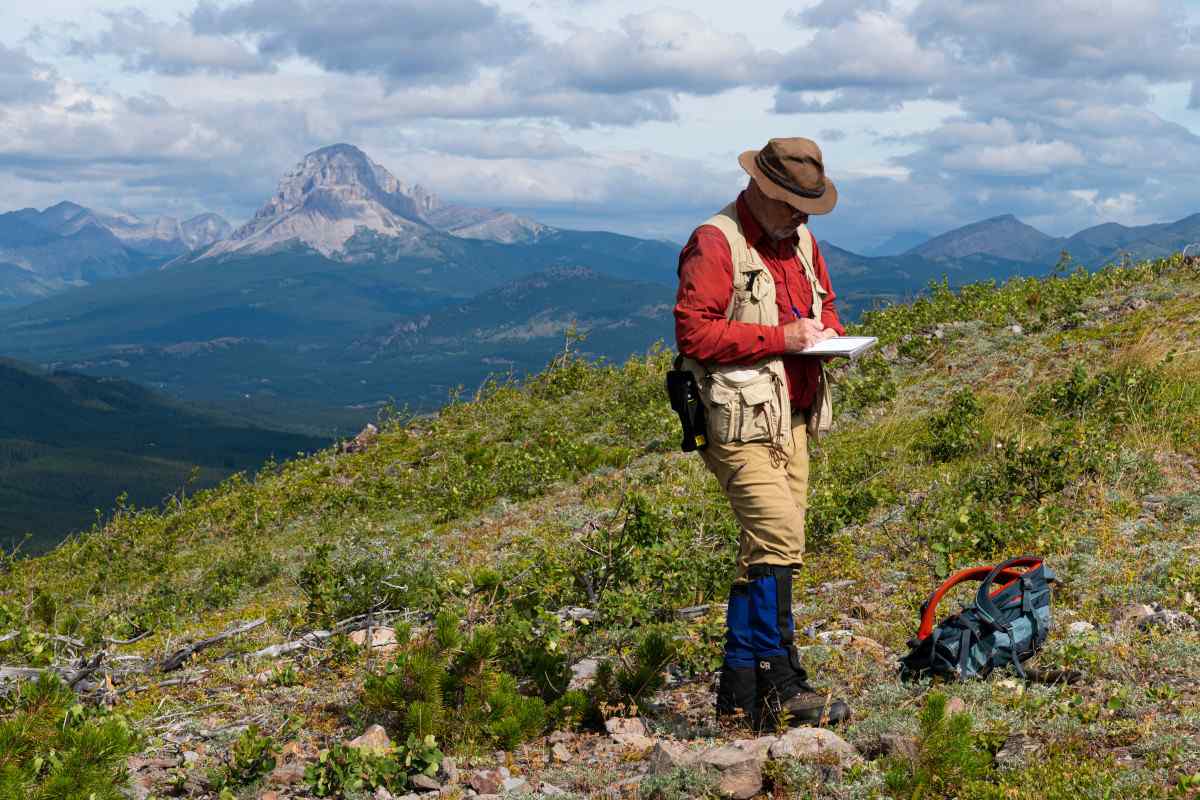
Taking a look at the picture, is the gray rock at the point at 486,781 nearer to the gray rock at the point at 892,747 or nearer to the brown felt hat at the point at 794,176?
the gray rock at the point at 892,747

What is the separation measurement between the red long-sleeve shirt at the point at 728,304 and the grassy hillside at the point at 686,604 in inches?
69.0

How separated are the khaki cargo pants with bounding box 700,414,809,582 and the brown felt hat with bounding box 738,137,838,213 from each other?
123 cm

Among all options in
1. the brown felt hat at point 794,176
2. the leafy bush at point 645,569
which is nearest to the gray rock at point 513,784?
the leafy bush at point 645,569

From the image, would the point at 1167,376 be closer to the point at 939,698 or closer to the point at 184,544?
the point at 939,698

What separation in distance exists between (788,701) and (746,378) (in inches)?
65.7

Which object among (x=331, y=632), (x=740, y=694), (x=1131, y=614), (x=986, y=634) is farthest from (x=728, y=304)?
(x=331, y=632)

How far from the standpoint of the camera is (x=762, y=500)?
514cm

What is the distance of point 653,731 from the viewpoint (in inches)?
218

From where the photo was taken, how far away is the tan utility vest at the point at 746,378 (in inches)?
200

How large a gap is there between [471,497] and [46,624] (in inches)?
261

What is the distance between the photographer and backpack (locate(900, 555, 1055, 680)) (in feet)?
18.1

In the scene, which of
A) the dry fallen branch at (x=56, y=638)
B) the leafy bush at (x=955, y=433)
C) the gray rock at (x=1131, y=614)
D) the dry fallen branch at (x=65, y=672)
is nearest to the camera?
the gray rock at (x=1131, y=614)

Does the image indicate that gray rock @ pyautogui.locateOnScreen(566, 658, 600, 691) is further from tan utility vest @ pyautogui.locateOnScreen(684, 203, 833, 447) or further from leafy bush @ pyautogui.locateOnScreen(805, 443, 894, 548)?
leafy bush @ pyautogui.locateOnScreen(805, 443, 894, 548)

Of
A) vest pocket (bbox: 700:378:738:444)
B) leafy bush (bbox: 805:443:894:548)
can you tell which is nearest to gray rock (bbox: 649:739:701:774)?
vest pocket (bbox: 700:378:738:444)
